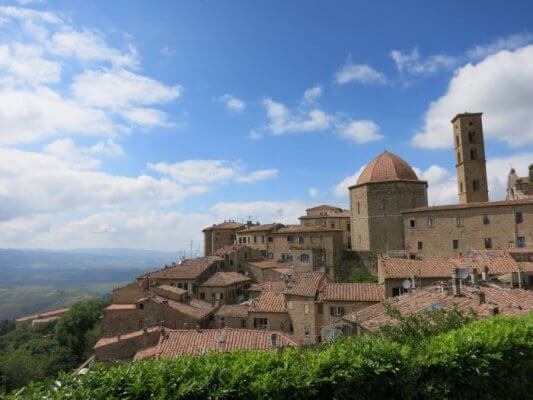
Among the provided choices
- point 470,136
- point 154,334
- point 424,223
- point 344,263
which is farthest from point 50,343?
point 470,136

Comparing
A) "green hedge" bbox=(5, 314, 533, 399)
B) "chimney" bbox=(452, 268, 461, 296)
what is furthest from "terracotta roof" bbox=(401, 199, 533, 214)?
"green hedge" bbox=(5, 314, 533, 399)

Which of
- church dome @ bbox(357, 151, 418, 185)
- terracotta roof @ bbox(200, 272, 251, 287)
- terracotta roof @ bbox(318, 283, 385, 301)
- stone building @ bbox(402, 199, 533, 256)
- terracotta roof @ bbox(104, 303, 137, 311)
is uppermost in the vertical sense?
church dome @ bbox(357, 151, 418, 185)

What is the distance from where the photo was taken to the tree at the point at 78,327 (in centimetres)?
5538

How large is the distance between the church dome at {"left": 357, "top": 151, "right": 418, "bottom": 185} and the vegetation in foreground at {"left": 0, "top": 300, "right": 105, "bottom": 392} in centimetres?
4304

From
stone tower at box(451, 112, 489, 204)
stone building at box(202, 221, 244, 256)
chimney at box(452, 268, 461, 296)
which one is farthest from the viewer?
stone building at box(202, 221, 244, 256)

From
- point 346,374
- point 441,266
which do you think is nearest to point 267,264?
point 441,266

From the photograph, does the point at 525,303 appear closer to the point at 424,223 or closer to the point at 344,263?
the point at 424,223

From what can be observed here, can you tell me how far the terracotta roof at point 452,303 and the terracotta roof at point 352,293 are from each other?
5752 millimetres

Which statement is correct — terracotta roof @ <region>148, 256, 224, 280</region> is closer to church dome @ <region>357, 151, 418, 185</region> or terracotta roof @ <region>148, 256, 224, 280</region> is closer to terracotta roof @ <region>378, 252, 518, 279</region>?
church dome @ <region>357, 151, 418, 185</region>

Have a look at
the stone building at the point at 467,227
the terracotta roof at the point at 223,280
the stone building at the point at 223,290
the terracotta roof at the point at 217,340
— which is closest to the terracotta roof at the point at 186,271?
the terracotta roof at the point at 223,280

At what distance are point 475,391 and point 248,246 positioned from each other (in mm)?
55921

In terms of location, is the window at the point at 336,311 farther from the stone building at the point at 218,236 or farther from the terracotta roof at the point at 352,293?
the stone building at the point at 218,236

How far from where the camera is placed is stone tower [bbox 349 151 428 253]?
1913 inches

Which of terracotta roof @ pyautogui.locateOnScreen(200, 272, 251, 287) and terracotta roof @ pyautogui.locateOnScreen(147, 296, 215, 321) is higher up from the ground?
terracotta roof @ pyautogui.locateOnScreen(200, 272, 251, 287)
